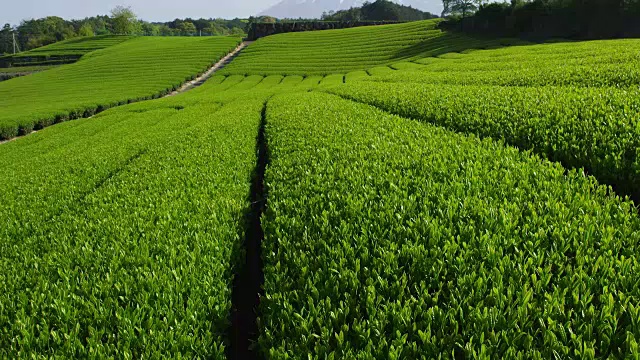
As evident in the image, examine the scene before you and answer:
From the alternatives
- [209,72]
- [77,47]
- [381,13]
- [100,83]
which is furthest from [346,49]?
[381,13]

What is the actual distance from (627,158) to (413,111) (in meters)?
6.09

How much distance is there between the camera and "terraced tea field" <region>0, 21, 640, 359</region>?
108 inches

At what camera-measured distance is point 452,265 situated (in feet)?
10.8

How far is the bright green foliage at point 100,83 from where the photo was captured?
3048cm

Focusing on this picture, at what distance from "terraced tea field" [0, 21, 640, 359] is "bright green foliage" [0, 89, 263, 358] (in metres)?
0.03

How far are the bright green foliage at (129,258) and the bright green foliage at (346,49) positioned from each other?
37.7 meters

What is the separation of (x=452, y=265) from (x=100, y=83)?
5434 cm

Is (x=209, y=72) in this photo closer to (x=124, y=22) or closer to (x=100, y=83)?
(x=100, y=83)

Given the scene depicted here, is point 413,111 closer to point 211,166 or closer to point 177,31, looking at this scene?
point 211,166

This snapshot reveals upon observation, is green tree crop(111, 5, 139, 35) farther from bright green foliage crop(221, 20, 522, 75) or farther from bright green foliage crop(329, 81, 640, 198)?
bright green foliage crop(329, 81, 640, 198)

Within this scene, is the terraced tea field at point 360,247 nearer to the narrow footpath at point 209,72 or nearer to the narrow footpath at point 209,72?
the narrow footpath at point 209,72

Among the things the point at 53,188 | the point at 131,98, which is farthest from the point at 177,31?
the point at 53,188

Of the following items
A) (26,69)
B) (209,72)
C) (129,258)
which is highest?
(26,69)

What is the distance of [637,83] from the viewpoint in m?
9.56
